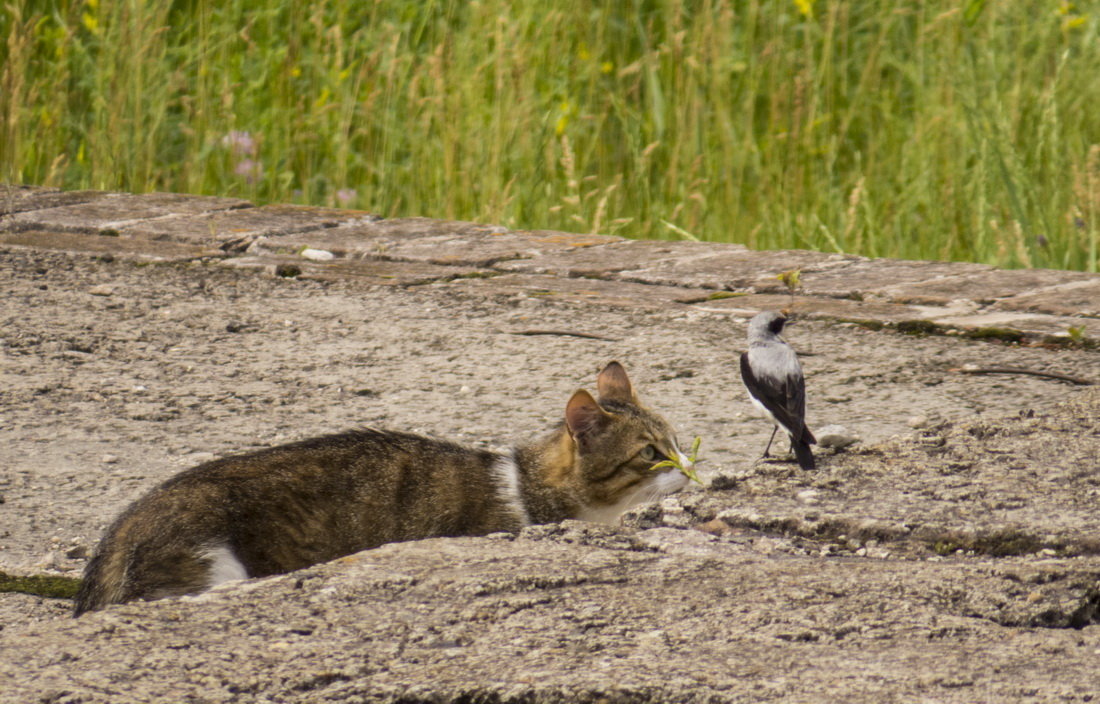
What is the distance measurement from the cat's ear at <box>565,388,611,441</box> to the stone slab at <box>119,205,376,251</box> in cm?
213

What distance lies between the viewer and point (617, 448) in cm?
328

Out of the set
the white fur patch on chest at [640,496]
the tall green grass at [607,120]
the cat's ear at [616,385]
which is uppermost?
the tall green grass at [607,120]

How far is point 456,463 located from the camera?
3.00m

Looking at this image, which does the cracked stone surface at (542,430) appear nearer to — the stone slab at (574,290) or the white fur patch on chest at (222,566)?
the stone slab at (574,290)

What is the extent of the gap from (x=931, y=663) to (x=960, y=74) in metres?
5.11

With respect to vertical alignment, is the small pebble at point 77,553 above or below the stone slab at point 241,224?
below

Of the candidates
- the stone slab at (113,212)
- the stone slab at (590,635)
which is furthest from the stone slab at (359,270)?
the stone slab at (590,635)

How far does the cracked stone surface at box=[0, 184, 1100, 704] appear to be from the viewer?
185 cm

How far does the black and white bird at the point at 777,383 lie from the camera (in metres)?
2.72

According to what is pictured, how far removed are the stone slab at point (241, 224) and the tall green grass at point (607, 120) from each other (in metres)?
0.84

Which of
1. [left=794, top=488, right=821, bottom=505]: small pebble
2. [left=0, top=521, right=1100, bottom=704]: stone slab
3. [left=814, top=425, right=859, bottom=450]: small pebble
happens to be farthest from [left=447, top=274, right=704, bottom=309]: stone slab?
[left=0, top=521, right=1100, bottom=704]: stone slab

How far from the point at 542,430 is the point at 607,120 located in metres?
4.22

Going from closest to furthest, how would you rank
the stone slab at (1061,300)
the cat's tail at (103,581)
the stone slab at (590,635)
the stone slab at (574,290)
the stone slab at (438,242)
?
the stone slab at (590,635), the cat's tail at (103,581), the stone slab at (1061,300), the stone slab at (574,290), the stone slab at (438,242)

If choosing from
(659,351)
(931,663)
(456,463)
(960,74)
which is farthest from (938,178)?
(931,663)
